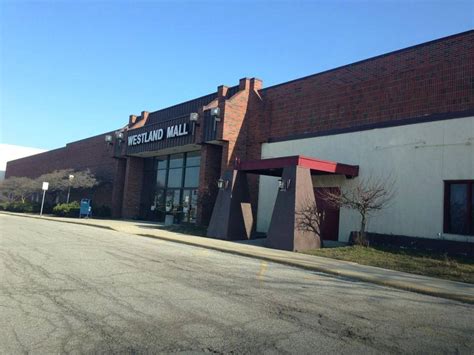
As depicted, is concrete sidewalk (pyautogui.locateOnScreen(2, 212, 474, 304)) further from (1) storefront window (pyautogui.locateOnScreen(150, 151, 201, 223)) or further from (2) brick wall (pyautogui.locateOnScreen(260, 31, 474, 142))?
(1) storefront window (pyautogui.locateOnScreen(150, 151, 201, 223))

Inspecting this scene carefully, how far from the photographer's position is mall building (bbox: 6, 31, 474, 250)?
56.1 feet

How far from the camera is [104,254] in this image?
1303cm

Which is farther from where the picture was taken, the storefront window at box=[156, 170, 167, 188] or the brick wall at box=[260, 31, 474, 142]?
the storefront window at box=[156, 170, 167, 188]

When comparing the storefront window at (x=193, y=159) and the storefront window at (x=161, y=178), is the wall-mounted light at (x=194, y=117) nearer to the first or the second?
the storefront window at (x=193, y=159)

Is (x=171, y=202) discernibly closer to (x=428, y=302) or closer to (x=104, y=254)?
(x=104, y=254)

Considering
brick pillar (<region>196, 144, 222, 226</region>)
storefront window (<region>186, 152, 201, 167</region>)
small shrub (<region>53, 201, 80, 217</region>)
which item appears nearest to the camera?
brick pillar (<region>196, 144, 222, 226</region>)

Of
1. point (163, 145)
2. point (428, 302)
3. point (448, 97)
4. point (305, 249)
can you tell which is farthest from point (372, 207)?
point (163, 145)

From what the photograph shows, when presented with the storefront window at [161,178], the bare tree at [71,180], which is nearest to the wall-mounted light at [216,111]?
the storefront window at [161,178]

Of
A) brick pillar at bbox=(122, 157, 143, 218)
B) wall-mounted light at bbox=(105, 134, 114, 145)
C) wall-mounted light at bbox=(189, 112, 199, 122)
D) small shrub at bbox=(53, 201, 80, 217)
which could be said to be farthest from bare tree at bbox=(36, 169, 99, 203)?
wall-mounted light at bbox=(189, 112, 199, 122)

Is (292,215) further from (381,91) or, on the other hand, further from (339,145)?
(381,91)

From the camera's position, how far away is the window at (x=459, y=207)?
16.4 meters

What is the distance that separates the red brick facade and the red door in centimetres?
293

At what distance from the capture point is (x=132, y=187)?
3509cm

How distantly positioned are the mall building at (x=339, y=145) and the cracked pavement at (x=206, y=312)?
25.3 feet
